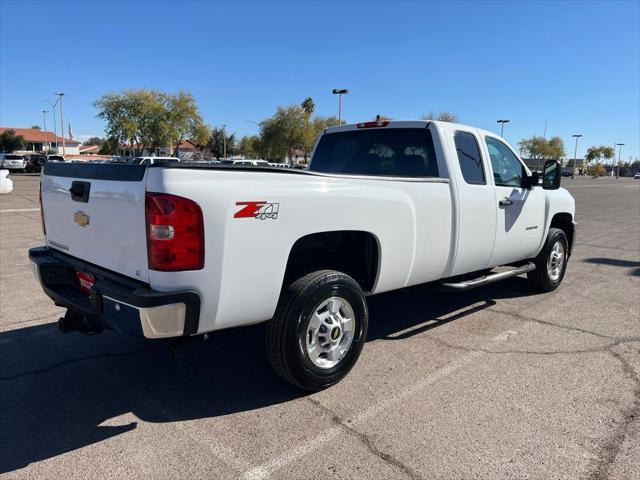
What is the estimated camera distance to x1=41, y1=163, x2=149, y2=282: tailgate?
9.62 feet

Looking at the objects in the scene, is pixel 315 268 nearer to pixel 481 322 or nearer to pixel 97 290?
pixel 97 290

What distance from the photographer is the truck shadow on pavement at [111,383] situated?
3.13m

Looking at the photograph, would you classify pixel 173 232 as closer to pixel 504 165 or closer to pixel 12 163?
pixel 504 165

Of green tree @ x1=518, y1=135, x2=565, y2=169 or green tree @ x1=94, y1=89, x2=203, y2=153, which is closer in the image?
green tree @ x1=94, y1=89, x2=203, y2=153

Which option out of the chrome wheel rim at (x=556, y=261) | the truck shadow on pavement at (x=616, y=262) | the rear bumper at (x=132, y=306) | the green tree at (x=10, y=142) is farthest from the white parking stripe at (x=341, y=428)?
the green tree at (x=10, y=142)

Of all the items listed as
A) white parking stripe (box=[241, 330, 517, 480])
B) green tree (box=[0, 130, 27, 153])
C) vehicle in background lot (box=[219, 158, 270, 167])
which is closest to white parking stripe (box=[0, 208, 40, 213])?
vehicle in background lot (box=[219, 158, 270, 167])

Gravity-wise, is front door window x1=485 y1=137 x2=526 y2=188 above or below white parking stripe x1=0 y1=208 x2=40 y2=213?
above

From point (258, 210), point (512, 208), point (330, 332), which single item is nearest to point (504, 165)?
point (512, 208)

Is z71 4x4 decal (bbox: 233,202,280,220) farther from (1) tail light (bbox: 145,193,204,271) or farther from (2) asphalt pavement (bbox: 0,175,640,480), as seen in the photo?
(2) asphalt pavement (bbox: 0,175,640,480)

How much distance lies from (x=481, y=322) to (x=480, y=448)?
8.20 ft

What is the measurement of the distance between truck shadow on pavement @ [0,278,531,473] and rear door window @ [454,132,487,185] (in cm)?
118

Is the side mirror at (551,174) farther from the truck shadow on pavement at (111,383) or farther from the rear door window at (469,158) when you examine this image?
the truck shadow on pavement at (111,383)

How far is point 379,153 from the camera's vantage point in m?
5.16

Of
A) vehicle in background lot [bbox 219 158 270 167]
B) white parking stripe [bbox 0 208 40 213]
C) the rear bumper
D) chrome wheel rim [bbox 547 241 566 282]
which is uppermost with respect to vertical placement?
vehicle in background lot [bbox 219 158 270 167]
